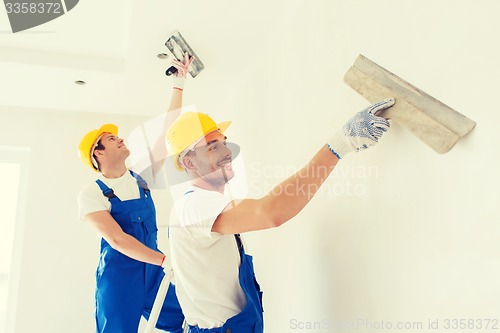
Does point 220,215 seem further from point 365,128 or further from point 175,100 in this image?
point 175,100

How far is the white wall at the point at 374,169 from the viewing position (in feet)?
3.27

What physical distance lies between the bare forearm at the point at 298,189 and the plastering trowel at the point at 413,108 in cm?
21

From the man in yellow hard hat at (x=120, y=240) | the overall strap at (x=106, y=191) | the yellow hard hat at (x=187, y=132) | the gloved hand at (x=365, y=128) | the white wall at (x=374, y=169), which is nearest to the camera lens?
the white wall at (x=374, y=169)

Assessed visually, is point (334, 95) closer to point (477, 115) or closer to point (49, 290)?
point (477, 115)

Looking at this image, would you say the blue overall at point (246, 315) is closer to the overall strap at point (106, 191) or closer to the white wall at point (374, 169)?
the white wall at point (374, 169)

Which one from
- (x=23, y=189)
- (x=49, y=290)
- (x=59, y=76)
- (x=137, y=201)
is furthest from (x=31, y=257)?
(x=137, y=201)

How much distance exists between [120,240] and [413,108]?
1.52m

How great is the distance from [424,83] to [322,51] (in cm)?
71

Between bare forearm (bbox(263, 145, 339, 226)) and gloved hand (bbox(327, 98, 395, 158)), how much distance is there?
3.0 inches

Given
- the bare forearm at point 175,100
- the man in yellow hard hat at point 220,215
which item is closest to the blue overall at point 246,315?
the man in yellow hard hat at point 220,215

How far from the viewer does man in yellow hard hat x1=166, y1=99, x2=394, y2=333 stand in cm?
130

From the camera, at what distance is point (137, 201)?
2455mm

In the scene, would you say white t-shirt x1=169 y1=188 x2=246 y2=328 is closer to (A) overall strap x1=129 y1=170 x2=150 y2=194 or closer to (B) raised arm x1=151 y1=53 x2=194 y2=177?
(A) overall strap x1=129 y1=170 x2=150 y2=194

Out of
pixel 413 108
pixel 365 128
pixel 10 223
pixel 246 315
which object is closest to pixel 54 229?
pixel 10 223
